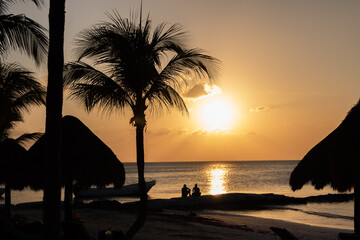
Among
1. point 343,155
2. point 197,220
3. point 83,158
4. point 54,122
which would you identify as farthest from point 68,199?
point 197,220

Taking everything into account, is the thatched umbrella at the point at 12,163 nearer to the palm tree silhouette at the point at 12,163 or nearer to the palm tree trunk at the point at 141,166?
the palm tree silhouette at the point at 12,163

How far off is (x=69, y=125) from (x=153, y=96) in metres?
2.65

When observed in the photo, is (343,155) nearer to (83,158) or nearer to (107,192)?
(83,158)

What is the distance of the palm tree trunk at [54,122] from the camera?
25.5ft

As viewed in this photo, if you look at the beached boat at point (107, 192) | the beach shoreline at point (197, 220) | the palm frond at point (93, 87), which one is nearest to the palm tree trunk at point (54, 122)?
the palm frond at point (93, 87)

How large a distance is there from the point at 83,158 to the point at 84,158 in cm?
3

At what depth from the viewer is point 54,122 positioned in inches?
312

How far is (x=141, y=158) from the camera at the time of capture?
11.4 m

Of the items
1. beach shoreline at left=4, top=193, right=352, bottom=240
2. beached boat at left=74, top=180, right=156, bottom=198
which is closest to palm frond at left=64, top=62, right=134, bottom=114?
beach shoreline at left=4, top=193, right=352, bottom=240

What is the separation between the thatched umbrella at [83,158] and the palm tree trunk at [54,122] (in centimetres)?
414

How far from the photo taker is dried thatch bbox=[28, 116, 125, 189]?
1208 cm

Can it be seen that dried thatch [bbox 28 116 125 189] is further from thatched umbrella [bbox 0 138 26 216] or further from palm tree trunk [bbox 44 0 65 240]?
palm tree trunk [bbox 44 0 65 240]

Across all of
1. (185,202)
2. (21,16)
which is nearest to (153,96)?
(21,16)

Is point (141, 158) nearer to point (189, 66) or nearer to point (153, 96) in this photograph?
point (153, 96)
